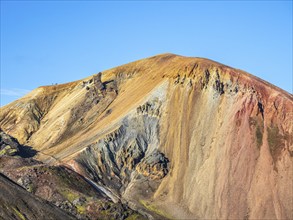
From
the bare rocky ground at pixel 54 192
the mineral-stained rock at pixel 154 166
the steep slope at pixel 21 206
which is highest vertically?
the mineral-stained rock at pixel 154 166

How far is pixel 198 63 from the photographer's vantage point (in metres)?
106

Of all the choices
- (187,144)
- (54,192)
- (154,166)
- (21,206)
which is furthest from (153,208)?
(21,206)

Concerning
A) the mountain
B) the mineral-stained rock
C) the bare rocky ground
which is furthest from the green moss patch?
the mineral-stained rock

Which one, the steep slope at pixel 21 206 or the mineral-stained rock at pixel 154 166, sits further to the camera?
the mineral-stained rock at pixel 154 166

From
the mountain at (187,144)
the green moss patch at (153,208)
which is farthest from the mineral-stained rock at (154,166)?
the green moss patch at (153,208)

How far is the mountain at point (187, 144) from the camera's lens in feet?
289

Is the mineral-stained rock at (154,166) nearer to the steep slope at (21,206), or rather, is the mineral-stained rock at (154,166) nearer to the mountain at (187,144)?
the mountain at (187,144)

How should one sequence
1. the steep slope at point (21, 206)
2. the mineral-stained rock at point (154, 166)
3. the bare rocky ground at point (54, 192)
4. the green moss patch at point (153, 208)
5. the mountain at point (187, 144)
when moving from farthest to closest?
the mineral-stained rock at point (154, 166) → the mountain at point (187, 144) → the green moss patch at point (153, 208) → the bare rocky ground at point (54, 192) → the steep slope at point (21, 206)

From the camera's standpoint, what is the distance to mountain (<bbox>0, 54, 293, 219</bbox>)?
87.9m

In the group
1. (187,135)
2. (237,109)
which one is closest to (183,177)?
(187,135)

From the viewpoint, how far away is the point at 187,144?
96562mm

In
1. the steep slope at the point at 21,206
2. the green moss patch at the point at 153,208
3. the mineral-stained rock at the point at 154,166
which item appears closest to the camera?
the steep slope at the point at 21,206

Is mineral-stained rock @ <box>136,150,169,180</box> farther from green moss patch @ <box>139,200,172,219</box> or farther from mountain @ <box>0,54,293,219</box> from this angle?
green moss patch @ <box>139,200,172,219</box>

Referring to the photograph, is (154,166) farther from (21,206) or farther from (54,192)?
(21,206)
